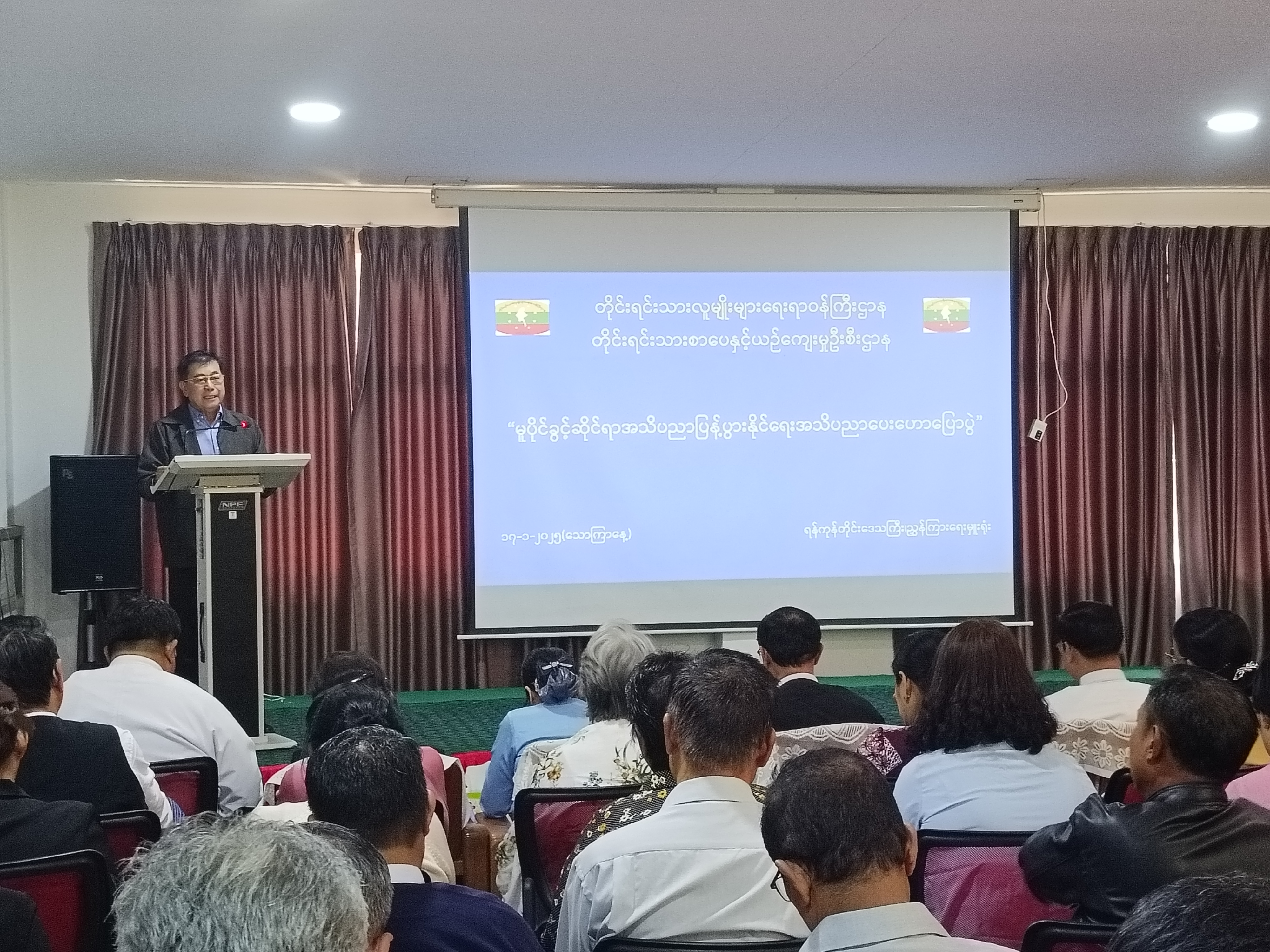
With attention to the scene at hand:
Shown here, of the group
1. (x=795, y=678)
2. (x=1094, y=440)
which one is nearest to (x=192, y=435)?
(x=795, y=678)

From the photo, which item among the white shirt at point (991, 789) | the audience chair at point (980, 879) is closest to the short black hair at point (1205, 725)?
the audience chair at point (980, 879)

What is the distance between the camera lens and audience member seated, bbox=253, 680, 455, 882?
2.32 m

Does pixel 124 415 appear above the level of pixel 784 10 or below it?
below

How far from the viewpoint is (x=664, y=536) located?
22.9 feet

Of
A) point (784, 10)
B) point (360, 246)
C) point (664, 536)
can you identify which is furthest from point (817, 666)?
point (784, 10)

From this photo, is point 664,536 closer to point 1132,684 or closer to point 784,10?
point 784,10

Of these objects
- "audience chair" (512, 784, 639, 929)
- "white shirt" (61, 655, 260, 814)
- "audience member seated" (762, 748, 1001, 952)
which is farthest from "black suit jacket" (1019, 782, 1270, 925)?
"white shirt" (61, 655, 260, 814)

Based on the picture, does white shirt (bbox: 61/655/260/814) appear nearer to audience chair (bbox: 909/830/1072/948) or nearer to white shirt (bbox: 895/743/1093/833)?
white shirt (bbox: 895/743/1093/833)

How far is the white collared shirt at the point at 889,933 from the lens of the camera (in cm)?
134

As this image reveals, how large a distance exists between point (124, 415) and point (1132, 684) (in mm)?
5270

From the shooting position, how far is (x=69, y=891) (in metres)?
1.97

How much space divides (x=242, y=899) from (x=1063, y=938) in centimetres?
113

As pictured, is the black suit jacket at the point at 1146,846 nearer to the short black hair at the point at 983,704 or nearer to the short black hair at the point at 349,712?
the short black hair at the point at 983,704

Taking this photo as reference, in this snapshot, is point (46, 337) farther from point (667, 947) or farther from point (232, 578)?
point (667, 947)
